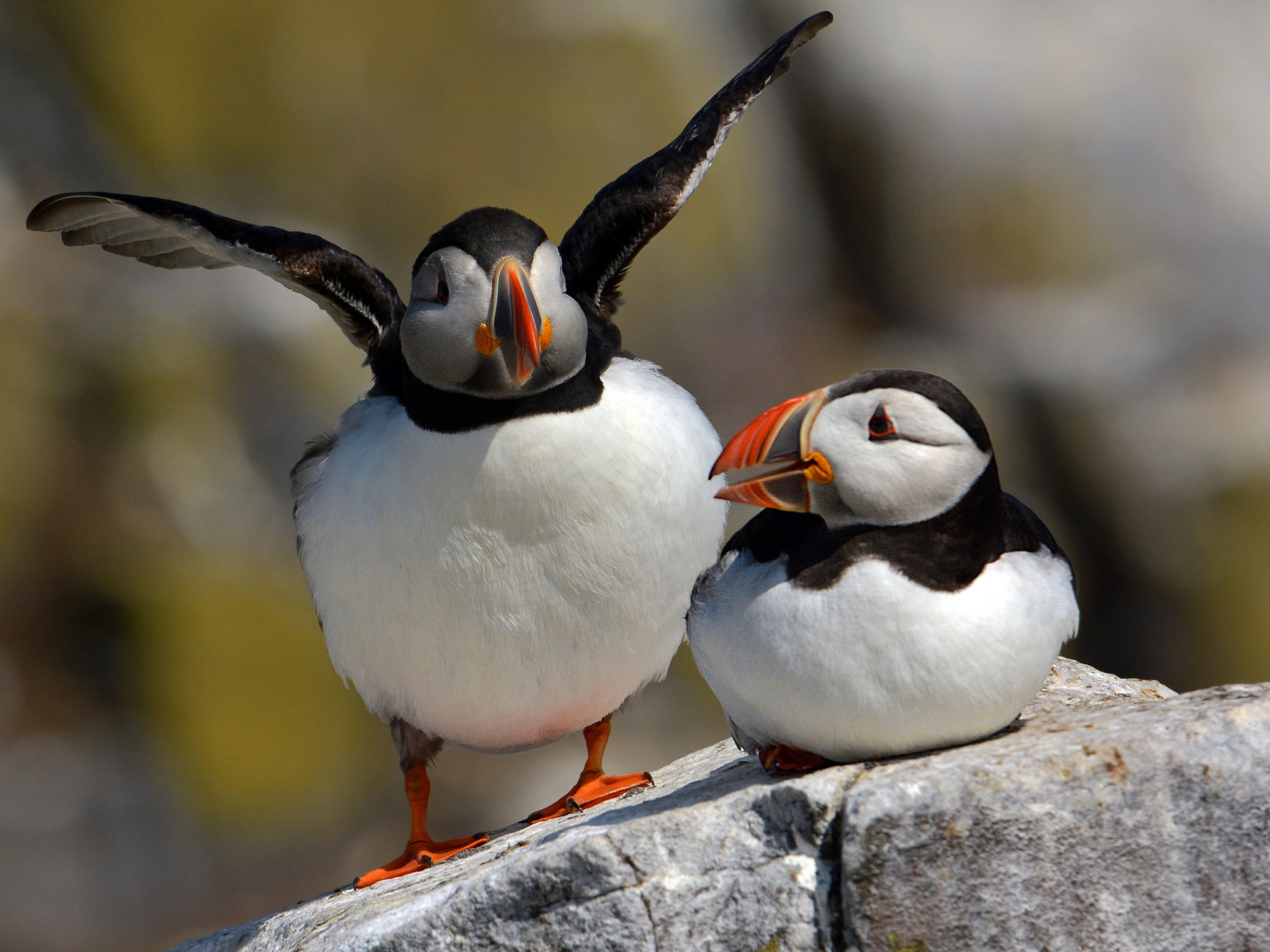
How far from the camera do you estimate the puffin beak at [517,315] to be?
9.18 feet

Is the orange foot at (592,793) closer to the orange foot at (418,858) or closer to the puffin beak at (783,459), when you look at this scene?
the orange foot at (418,858)

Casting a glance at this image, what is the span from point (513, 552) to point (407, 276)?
17.9 ft

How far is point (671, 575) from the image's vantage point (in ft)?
10.8

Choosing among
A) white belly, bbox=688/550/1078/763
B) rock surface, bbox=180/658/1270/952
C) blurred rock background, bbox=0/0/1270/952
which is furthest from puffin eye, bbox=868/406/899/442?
blurred rock background, bbox=0/0/1270/952

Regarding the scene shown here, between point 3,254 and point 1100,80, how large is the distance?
7.11 m

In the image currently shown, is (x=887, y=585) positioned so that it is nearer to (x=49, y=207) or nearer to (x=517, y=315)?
(x=517, y=315)

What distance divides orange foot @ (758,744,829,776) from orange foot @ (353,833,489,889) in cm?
112

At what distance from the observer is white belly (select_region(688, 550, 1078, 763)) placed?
7.04 feet

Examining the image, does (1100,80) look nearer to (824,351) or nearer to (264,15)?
(824,351)

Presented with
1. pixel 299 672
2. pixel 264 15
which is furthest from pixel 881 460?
pixel 264 15

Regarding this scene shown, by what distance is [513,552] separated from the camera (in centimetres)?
311

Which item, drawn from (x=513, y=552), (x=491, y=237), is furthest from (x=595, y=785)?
(x=491, y=237)

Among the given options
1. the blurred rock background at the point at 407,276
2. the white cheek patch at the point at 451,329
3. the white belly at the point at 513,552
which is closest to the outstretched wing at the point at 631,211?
the white belly at the point at 513,552

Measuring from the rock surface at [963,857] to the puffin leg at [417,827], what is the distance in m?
0.95
